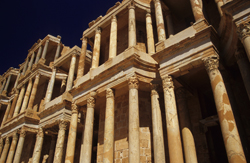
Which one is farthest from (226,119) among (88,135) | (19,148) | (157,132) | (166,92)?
(19,148)

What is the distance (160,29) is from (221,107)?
262 inches

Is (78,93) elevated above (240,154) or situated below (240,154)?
above

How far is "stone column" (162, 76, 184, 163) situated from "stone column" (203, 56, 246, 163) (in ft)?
6.88

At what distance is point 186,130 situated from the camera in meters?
11.5

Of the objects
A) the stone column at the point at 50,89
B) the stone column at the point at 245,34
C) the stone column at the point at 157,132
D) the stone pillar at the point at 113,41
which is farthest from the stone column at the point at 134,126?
the stone column at the point at 50,89

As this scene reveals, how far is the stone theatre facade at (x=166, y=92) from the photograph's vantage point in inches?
367

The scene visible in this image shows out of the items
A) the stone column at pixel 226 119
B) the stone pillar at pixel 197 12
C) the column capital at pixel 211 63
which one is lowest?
the stone column at pixel 226 119

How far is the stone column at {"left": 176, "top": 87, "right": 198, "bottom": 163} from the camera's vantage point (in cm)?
1082

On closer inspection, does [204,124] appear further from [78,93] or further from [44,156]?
[44,156]

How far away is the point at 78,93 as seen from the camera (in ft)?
49.8

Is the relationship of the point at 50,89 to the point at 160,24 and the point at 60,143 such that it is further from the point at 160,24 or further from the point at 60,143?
the point at 160,24

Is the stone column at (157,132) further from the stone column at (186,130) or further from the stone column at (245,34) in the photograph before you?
the stone column at (245,34)

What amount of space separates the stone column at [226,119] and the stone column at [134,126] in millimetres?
4202

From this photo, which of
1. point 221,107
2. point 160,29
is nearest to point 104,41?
point 160,29
